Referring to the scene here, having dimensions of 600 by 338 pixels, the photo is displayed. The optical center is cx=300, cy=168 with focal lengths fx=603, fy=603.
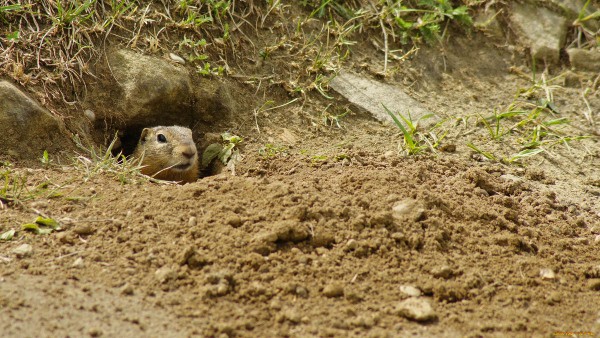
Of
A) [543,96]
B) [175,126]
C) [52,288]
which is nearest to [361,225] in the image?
[52,288]

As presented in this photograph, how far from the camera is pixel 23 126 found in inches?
162

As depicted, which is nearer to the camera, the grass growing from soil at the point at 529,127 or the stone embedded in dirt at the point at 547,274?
the stone embedded in dirt at the point at 547,274

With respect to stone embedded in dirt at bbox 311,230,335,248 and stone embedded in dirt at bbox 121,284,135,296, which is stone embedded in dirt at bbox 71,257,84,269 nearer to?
stone embedded in dirt at bbox 121,284,135,296

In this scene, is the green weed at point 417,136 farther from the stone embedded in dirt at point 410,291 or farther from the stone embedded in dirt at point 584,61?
the stone embedded in dirt at point 584,61

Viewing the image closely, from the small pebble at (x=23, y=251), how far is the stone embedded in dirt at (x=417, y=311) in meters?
1.74

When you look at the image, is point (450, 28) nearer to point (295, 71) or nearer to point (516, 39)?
point (516, 39)

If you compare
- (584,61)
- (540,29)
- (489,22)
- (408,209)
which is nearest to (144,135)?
(408,209)

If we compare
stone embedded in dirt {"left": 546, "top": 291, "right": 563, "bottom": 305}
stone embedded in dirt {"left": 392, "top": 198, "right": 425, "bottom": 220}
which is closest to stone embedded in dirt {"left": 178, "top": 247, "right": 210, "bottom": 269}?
stone embedded in dirt {"left": 392, "top": 198, "right": 425, "bottom": 220}

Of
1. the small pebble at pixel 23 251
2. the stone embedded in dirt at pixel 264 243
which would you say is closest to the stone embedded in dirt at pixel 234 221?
the stone embedded in dirt at pixel 264 243

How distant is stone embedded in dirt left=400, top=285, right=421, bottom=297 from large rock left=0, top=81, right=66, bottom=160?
8.91 ft

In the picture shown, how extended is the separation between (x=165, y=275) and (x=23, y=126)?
207 cm

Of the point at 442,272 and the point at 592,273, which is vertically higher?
the point at 442,272

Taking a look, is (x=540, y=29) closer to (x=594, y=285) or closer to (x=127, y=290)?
(x=594, y=285)

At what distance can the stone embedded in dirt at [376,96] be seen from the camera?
505 cm
